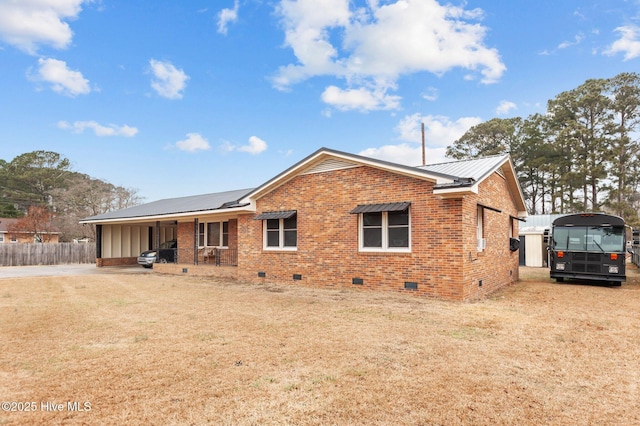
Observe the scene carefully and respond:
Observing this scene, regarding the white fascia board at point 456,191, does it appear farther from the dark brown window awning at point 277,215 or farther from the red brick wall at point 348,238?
the dark brown window awning at point 277,215

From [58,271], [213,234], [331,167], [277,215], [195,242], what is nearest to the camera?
[331,167]

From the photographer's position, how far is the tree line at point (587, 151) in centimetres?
2897

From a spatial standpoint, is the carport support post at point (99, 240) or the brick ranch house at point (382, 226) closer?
the brick ranch house at point (382, 226)

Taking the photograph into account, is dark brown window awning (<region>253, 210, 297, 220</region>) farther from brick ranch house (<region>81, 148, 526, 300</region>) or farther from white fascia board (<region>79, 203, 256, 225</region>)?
white fascia board (<region>79, 203, 256, 225</region>)

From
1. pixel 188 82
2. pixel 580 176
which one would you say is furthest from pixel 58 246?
pixel 580 176

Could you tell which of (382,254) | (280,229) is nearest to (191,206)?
(280,229)

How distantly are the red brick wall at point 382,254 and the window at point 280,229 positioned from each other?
0.26m

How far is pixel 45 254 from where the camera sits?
2416 cm

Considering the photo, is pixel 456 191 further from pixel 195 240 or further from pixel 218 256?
pixel 195 240

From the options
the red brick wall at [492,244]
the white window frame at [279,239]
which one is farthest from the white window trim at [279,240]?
the red brick wall at [492,244]

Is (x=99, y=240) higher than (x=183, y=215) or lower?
lower

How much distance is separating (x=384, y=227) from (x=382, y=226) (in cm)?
8

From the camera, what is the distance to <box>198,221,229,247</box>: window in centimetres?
1725

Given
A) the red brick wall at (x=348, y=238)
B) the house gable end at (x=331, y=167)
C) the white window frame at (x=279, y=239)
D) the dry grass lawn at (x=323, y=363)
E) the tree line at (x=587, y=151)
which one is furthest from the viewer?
the tree line at (x=587, y=151)
